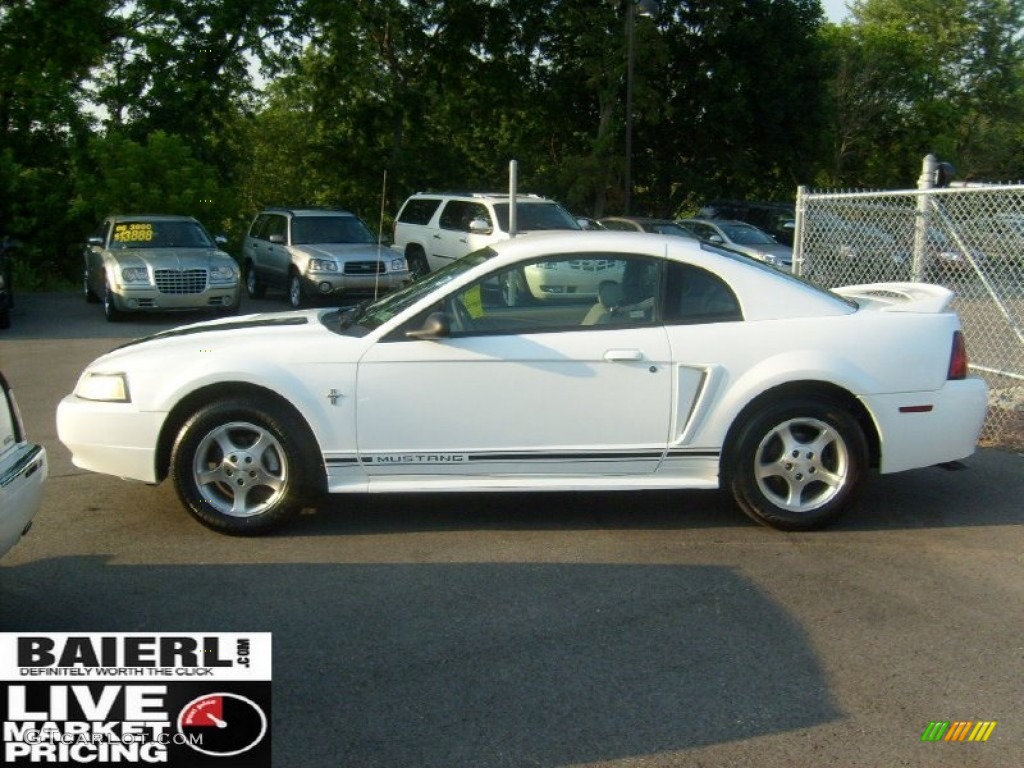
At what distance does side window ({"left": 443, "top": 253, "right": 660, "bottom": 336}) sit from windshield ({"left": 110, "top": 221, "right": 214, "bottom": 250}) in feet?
40.6

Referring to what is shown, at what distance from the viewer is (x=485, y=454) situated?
6121mm

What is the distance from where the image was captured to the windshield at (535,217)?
2068cm

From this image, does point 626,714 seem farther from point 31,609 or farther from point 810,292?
point 810,292

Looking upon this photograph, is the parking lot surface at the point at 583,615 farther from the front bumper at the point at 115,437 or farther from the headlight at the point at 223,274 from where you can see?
the headlight at the point at 223,274

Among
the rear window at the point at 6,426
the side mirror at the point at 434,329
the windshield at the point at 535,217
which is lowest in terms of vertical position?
the rear window at the point at 6,426

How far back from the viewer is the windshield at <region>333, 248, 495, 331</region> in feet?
20.9

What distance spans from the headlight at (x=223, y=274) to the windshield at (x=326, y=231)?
272cm

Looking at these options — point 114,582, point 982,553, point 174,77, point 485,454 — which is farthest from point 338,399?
point 174,77

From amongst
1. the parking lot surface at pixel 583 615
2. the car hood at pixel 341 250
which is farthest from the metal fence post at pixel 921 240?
the car hood at pixel 341 250

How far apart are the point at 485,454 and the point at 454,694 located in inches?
79.5

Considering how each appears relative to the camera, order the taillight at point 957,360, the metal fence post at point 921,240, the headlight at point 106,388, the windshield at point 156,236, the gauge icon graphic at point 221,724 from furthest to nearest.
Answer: the windshield at point 156,236
the metal fence post at point 921,240
the taillight at point 957,360
the headlight at point 106,388
the gauge icon graphic at point 221,724

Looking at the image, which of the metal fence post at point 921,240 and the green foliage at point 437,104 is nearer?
the metal fence post at point 921,240

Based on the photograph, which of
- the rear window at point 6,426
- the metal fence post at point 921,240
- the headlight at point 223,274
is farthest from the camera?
the headlight at point 223,274

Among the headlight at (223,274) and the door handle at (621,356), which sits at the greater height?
the door handle at (621,356)
